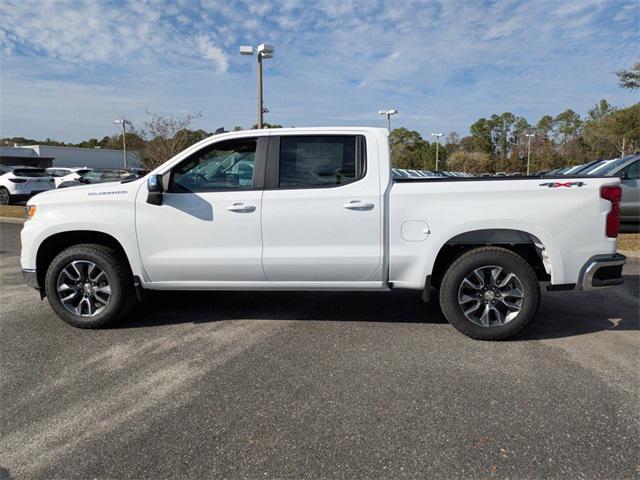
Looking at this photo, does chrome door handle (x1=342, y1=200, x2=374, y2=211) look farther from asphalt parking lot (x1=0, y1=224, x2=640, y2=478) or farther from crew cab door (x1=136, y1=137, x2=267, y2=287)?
asphalt parking lot (x1=0, y1=224, x2=640, y2=478)

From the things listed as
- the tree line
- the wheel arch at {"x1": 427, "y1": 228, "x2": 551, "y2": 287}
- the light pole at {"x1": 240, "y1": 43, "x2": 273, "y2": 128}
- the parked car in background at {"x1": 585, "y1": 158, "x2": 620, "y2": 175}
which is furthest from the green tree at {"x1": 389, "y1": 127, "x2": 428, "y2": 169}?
the wheel arch at {"x1": 427, "y1": 228, "x2": 551, "y2": 287}

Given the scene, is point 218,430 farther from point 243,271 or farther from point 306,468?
point 243,271

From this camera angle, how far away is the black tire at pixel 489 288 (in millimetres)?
4129

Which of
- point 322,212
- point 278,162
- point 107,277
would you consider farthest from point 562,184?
point 107,277

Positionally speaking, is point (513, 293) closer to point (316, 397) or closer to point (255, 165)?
point (316, 397)

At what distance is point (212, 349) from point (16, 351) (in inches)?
67.0

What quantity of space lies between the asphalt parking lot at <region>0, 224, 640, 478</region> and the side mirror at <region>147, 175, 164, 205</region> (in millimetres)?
1285

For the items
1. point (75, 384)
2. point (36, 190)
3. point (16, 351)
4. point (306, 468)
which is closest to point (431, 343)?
point (306, 468)

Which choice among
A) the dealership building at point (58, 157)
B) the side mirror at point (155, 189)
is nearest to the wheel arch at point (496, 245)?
the side mirror at point (155, 189)

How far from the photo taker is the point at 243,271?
14.4 ft

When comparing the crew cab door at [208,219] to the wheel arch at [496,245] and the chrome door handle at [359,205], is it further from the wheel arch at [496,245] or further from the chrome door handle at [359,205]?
the wheel arch at [496,245]

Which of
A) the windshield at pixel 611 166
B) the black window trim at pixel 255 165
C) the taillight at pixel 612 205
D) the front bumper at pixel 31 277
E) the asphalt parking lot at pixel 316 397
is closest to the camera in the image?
the asphalt parking lot at pixel 316 397

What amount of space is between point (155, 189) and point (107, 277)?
101 centimetres

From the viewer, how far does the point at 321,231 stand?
4.25m
